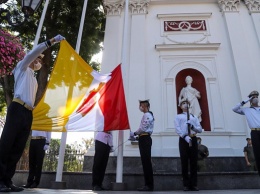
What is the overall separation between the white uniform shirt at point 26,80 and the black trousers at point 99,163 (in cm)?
194

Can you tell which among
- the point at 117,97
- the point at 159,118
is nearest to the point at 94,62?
the point at 159,118

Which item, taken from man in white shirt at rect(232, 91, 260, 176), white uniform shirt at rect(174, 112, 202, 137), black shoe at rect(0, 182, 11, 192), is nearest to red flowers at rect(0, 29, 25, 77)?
black shoe at rect(0, 182, 11, 192)

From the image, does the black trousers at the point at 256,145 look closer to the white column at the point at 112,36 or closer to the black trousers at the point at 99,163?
the black trousers at the point at 99,163

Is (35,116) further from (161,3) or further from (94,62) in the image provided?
(161,3)

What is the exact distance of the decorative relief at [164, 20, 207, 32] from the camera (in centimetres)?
1065

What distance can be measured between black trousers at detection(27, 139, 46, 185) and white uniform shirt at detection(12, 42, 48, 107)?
7.30 feet

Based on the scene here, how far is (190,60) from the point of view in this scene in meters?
10.2

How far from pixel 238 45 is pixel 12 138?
9.35 meters

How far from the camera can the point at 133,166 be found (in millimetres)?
7938

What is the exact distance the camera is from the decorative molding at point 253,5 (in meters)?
10.8

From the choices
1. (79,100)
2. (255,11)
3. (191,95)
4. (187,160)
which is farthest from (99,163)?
(255,11)

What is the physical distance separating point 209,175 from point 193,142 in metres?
0.94

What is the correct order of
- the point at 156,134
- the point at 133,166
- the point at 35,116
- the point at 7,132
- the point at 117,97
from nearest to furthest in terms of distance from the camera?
the point at 7,132 → the point at 35,116 → the point at 117,97 → the point at 133,166 → the point at 156,134

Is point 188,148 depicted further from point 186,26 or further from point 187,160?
point 186,26
